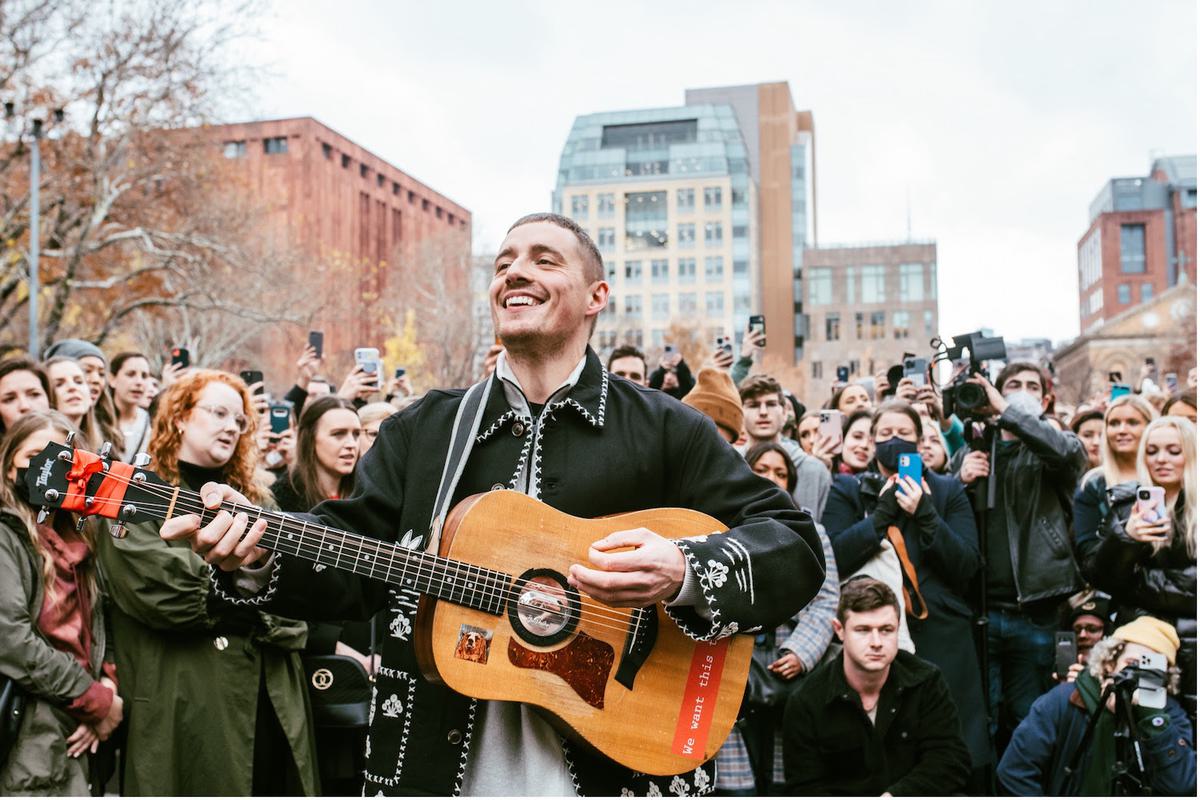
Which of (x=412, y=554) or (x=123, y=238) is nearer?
(x=412, y=554)

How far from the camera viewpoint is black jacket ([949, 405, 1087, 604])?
6.47 metres

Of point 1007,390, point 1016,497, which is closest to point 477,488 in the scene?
point 1016,497

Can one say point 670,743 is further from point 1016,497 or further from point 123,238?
point 123,238

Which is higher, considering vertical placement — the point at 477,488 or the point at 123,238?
the point at 123,238

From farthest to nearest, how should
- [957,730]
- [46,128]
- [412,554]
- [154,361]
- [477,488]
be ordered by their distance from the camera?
[154,361], [46,128], [957,730], [477,488], [412,554]

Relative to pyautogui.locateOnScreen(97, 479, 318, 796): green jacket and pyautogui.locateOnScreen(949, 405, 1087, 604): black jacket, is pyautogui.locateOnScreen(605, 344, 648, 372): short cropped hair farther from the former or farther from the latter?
pyautogui.locateOnScreen(97, 479, 318, 796): green jacket

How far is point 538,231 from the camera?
2.87 metres

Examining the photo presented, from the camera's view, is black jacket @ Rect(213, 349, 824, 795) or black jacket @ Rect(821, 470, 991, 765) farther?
black jacket @ Rect(821, 470, 991, 765)

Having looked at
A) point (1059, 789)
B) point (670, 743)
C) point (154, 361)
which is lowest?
point (1059, 789)

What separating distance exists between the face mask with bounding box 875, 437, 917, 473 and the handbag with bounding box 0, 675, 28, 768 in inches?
183

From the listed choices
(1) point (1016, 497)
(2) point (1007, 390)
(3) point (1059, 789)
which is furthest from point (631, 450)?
(2) point (1007, 390)

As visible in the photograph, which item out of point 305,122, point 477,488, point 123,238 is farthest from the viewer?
point 305,122

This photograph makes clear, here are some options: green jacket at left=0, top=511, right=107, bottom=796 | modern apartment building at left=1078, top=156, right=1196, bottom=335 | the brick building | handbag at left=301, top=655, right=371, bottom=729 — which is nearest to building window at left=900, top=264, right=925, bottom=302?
modern apartment building at left=1078, top=156, right=1196, bottom=335

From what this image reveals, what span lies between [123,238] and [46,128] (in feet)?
8.65
